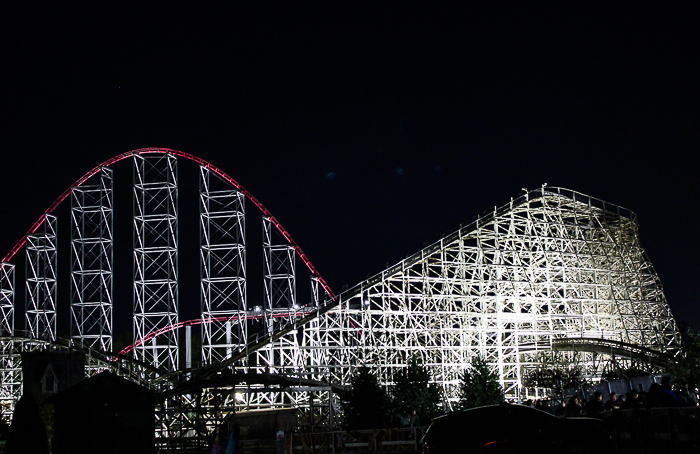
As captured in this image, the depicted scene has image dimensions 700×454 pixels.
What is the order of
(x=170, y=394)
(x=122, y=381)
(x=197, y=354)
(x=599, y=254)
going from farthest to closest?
(x=197, y=354), (x=599, y=254), (x=170, y=394), (x=122, y=381)

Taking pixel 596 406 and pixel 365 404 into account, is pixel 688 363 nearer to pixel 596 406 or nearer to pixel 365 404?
pixel 365 404

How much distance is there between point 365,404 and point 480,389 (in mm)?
4768

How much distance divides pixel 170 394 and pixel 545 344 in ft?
56.8

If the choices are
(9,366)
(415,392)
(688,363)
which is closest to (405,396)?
(415,392)

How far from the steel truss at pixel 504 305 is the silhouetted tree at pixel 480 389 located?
2865 mm

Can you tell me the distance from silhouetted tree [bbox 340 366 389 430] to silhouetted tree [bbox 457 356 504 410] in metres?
3.49

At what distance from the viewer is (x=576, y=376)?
3219cm

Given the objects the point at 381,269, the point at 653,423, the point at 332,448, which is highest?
the point at 381,269

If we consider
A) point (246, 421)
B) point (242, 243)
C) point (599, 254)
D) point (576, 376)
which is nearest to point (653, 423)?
point (246, 421)

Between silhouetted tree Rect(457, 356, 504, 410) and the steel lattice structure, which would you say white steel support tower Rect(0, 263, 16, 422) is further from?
silhouetted tree Rect(457, 356, 504, 410)

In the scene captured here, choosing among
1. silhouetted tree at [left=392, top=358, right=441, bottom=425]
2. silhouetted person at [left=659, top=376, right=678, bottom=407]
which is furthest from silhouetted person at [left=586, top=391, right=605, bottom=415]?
silhouetted tree at [left=392, top=358, right=441, bottom=425]

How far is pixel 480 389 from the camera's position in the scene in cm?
2786

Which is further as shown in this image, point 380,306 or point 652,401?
point 380,306

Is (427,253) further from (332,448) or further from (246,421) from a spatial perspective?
(332,448)
